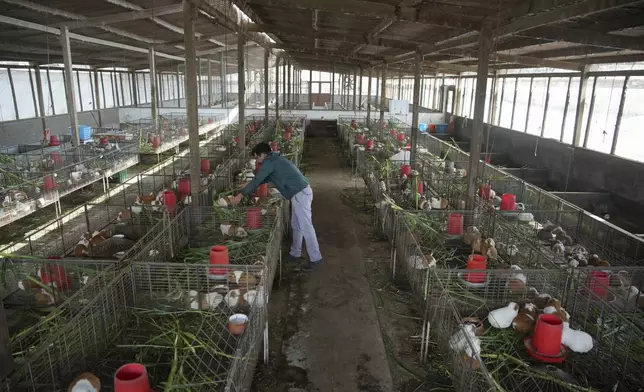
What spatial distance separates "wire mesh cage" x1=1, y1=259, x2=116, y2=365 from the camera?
4.53 m

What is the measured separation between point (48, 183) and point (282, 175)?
5355 millimetres

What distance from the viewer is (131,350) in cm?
407

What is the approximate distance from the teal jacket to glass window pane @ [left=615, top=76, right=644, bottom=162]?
8.17m

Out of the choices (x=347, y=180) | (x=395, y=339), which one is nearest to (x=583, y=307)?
(x=395, y=339)

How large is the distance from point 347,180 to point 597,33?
8.96 m

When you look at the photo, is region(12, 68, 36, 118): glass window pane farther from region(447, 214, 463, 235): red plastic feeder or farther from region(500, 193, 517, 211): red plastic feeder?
region(500, 193, 517, 211): red plastic feeder

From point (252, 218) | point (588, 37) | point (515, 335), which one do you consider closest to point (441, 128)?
point (588, 37)

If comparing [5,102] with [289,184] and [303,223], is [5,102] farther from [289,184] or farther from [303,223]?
[303,223]

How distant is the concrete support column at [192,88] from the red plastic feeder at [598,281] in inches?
226

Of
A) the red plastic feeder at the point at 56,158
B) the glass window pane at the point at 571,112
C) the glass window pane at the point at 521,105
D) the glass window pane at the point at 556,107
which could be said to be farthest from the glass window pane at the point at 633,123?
the red plastic feeder at the point at 56,158

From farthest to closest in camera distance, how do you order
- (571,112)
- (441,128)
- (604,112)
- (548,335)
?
(441,128) < (571,112) < (604,112) < (548,335)

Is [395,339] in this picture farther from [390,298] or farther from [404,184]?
[404,184]

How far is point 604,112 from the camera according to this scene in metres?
11.7

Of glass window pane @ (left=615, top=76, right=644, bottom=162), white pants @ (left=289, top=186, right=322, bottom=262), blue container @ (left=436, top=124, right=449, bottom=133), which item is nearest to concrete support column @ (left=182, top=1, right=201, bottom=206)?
white pants @ (left=289, top=186, right=322, bottom=262)
